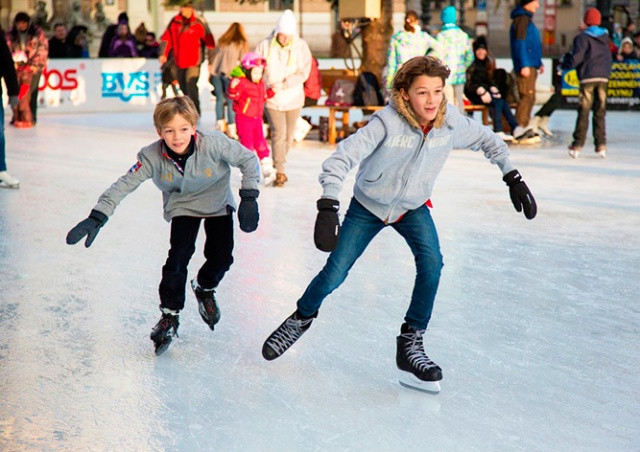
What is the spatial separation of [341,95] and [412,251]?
8.20m

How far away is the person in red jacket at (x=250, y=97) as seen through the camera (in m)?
7.80

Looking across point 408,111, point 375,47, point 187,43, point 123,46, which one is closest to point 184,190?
point 408,111

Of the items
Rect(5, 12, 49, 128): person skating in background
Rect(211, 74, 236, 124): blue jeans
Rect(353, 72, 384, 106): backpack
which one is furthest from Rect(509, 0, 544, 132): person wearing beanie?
Rect(5, 12, 49, 128): person skating in background

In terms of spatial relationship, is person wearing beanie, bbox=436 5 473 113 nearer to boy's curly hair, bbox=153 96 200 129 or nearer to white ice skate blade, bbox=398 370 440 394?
boy's curly hair, bbox=153 96 200 129

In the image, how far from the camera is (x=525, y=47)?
1174 centimetres

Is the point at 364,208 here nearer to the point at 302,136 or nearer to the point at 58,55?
the point at 302,136

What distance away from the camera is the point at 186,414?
3.06m

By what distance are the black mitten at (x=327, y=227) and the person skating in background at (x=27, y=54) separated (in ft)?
35.3

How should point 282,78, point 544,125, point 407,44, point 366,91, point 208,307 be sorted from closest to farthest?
point 208,307, point 282,78, point 407,44, point 366,91, point 544,125

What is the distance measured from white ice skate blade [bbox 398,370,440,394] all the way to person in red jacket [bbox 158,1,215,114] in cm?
967

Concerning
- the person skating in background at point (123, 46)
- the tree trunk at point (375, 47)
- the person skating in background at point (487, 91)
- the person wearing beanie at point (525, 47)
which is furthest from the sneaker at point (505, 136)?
the person skating in background at point (123, 46)

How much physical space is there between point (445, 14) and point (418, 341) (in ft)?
28.2

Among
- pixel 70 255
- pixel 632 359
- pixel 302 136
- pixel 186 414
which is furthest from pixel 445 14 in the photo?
pixel 186 414

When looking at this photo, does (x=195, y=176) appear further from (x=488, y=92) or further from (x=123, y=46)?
(x=123, y=46)
